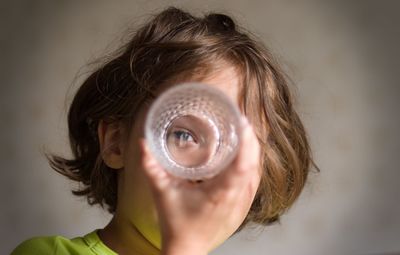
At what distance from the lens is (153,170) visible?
1.63 feet

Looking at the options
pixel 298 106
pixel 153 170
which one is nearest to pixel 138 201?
pixel 153 170

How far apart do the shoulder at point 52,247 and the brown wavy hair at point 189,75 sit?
3.7 inches

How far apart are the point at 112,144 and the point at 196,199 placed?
252mm

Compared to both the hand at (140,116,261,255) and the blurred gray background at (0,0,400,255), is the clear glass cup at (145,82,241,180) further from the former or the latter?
the blurred gray background at (0,0,400,255)

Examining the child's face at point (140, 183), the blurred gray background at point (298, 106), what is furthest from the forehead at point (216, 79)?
the blurred gray background at point (298, 106)

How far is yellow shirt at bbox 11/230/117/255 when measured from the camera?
758mm

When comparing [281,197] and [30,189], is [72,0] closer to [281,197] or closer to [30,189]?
[30,189]

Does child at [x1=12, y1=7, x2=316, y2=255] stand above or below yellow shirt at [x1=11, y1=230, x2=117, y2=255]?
above

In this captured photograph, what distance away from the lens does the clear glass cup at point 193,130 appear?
0.53 metres

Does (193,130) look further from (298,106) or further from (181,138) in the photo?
(298,106)

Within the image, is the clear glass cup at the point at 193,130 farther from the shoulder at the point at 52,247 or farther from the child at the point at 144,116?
the shoulder at the point at 52,247

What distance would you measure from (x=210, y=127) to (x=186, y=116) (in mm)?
26

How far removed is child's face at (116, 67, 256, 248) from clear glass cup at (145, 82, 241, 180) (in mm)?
91

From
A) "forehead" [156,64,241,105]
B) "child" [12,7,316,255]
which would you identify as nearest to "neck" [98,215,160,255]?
"child" [12,7,316,255]
